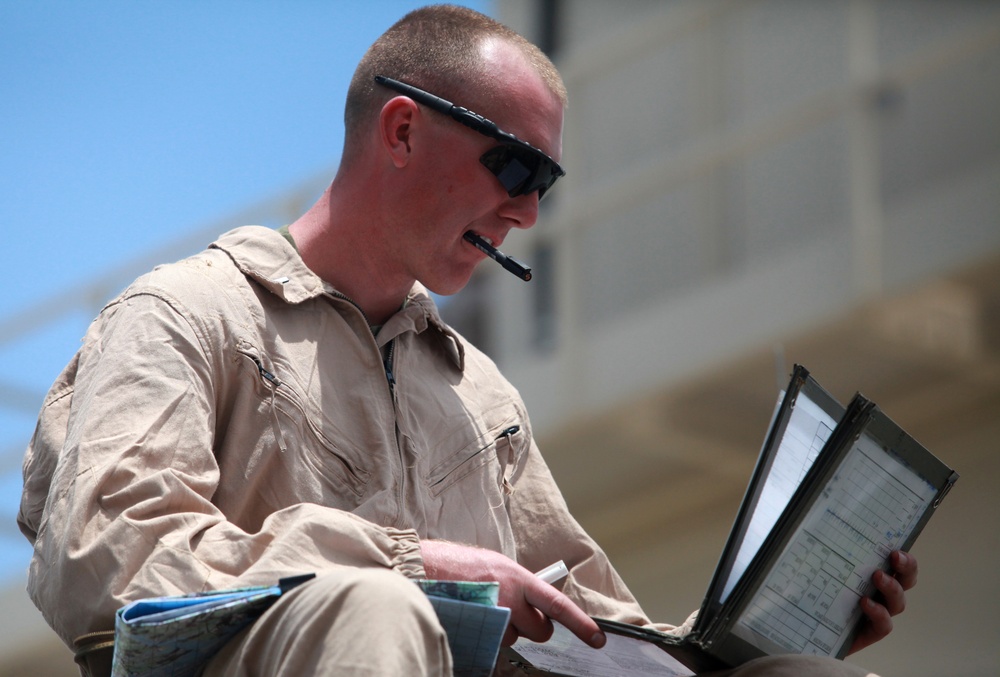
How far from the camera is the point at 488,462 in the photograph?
2.17m

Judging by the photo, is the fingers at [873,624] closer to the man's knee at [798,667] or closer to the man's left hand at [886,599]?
the man's left hand at [886,599]

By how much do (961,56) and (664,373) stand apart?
160 cm

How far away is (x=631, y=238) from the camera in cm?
684

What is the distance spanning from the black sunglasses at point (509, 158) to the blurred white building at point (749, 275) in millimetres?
3004

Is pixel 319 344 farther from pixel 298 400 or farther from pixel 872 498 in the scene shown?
pixel 872 498

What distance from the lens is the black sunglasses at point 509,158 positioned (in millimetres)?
2057

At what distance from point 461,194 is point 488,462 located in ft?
1.36

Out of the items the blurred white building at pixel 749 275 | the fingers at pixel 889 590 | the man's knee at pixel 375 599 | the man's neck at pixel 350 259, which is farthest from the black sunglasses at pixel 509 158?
the blurred white building at pixel 749 275

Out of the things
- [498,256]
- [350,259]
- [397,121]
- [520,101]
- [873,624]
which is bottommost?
[873,624]

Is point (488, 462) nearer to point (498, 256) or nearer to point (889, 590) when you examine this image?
point (498, 256)

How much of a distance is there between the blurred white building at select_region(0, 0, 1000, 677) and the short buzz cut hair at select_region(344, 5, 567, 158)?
9.61ft

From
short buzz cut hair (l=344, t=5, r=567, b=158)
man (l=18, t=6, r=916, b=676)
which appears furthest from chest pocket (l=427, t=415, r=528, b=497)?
short buzz cut hair (l=344, t=5, r=567, b=158)

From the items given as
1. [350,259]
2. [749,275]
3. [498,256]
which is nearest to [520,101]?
[498,256]

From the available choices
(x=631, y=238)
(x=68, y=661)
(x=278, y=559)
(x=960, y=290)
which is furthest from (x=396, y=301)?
(x=68, y=661)
